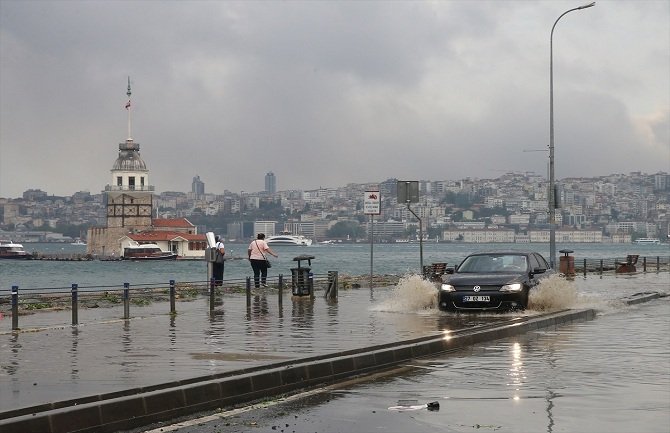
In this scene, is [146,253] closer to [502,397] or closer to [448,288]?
[448,288]

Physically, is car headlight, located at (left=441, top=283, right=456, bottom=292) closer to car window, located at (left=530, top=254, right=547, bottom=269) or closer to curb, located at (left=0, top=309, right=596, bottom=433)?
car window, located at (left=530, top=254, right=547, bottom=269)

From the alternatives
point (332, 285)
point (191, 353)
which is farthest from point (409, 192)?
point (191, 353)

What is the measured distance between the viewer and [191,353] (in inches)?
629

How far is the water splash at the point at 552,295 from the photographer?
85.7 feet

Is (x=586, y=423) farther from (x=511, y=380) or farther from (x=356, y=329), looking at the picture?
(x=356, y=329)

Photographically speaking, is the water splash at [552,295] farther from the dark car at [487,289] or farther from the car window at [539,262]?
the car window at [539,262]

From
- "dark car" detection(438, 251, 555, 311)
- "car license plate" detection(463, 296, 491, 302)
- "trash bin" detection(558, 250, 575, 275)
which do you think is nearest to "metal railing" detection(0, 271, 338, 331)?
"dark car" detection(438, 251, 555, 311)

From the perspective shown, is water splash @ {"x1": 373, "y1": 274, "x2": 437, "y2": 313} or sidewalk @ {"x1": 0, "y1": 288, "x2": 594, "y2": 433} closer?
sidewalk @ {"x1": 0, "y1": 288, "x2": 594, "y2": 433}

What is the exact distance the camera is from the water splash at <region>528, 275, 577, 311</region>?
26.1 meters

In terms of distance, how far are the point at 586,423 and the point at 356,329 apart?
10460 mm

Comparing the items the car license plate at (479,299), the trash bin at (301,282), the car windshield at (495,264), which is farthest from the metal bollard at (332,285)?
the car license plate at (479,299)

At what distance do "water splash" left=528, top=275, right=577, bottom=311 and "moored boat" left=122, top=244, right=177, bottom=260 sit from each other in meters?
164

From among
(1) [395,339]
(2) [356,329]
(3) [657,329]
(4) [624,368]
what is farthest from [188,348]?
(3) [657,329]

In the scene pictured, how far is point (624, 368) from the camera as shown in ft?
49.4
